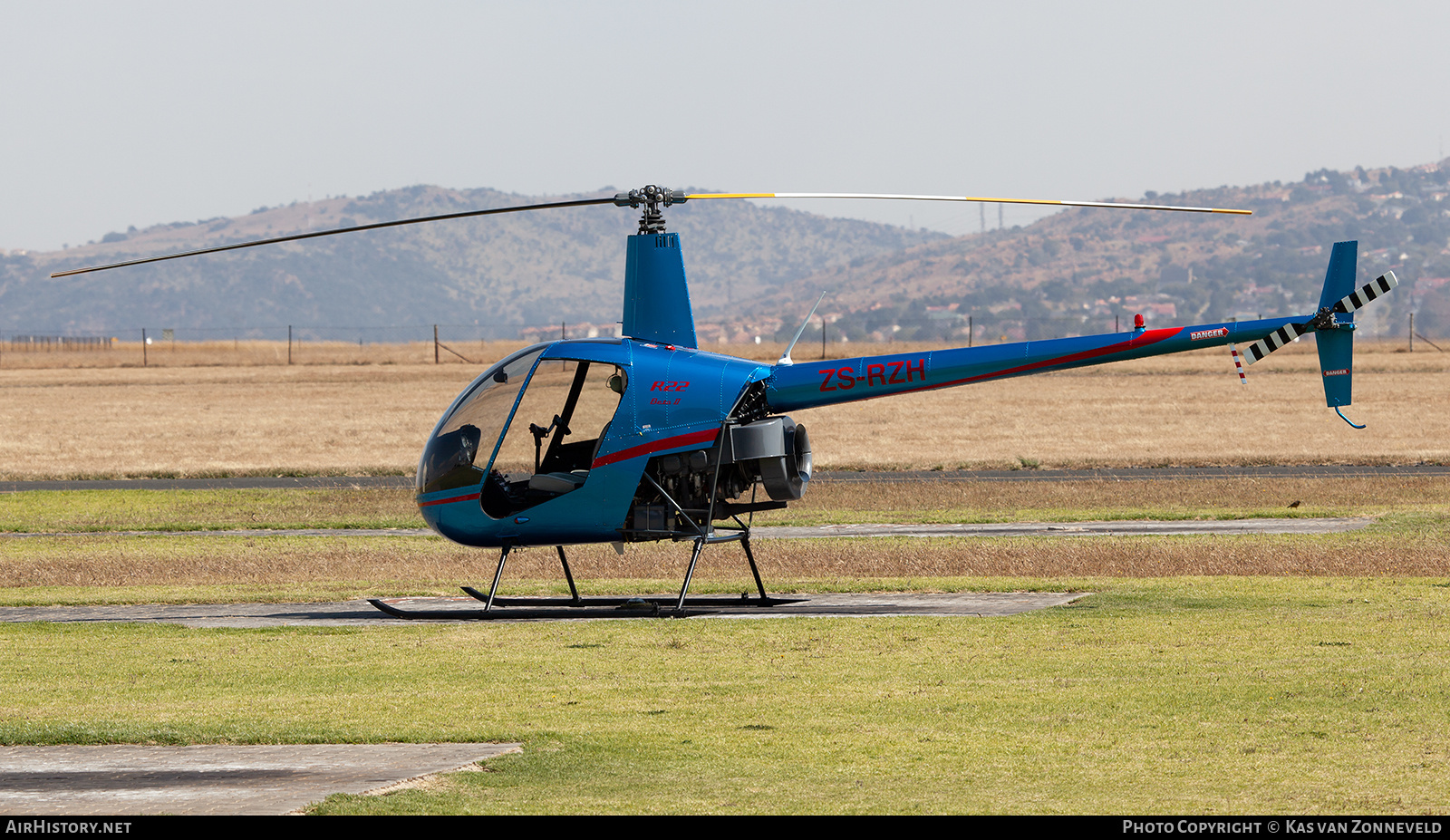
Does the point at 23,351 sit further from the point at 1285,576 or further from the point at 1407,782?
the point at 1407,782

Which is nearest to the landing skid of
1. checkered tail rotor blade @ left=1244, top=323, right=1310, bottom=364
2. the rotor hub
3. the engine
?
the engine

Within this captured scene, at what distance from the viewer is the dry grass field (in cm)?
3825

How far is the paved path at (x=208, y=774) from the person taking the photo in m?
7.96

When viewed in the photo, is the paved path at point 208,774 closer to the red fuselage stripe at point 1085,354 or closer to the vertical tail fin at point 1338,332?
the red fuselage stripe at point 1085,354

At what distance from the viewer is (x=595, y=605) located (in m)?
16.6

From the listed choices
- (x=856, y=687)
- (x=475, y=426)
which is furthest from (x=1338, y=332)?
(x=475, y=426)

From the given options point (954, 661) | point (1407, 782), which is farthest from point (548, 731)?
point (1407, 782)

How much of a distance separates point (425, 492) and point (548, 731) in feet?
22.8

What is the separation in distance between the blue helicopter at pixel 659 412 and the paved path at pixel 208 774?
20.8 feet

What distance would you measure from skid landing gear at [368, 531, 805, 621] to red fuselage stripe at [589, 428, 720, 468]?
3.34 feet

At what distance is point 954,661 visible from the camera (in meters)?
12.2

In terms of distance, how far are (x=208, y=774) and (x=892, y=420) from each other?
42183 millimetres

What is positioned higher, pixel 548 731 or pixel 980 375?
pixel 980 375

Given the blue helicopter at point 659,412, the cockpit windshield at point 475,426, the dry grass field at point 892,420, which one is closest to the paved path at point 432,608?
the blue helicopter at point 659,412
